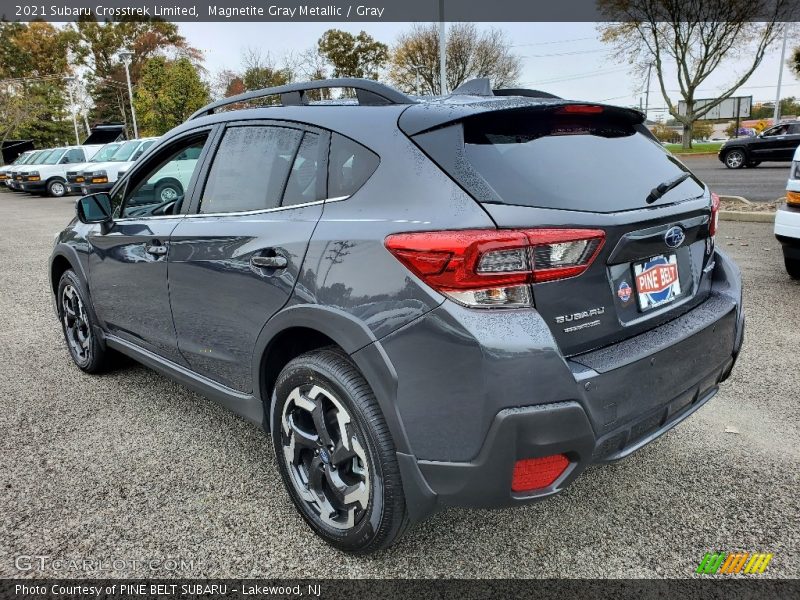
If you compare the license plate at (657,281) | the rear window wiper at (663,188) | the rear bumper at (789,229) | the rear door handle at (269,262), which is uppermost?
the rear window wiper at (663,188)

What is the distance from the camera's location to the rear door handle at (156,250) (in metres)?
3.01

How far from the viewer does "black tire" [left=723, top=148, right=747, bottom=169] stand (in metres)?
21.3

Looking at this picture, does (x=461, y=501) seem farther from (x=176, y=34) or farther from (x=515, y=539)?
(x=176, y=34)

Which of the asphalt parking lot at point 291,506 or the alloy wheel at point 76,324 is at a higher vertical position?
the alloy wheel at point 76,324

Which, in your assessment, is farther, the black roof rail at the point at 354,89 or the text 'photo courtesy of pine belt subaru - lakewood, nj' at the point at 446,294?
the black roof rail at the point at 354,89

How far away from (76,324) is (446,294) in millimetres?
3461

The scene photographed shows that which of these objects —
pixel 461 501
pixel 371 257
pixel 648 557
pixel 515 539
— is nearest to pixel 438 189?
pixel 371 257

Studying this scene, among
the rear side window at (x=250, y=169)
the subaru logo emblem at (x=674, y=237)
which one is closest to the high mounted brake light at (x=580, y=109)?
the subaru logo emblem at (x=674, y=237)

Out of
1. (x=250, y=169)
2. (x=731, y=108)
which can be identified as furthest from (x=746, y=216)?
(x=731, y=108)

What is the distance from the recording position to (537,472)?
1.86 meters

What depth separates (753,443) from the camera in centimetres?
293

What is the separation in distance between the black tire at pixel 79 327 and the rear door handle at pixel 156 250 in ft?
3.66

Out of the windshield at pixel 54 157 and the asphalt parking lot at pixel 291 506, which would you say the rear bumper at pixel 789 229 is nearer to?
the asphalt parking lot at pixel 291 506

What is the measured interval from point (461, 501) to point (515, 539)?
567mm
